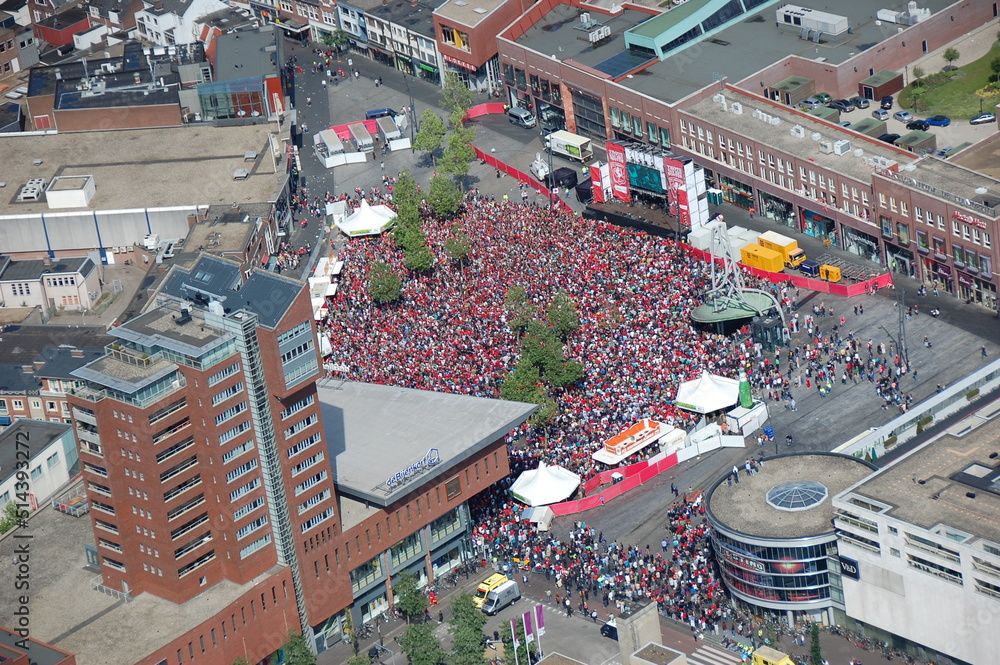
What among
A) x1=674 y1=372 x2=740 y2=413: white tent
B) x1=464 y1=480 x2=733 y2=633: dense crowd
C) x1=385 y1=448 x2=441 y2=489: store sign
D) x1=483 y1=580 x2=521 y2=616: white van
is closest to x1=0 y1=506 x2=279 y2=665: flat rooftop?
x1=385 y1=448 x2=441 y2=489: store sign

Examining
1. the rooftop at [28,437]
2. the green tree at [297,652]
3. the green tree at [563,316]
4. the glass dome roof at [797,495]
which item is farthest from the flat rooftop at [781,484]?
the rooftop at [28,437]

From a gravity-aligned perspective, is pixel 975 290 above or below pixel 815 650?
above

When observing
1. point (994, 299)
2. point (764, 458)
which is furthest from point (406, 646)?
point (994, 299)

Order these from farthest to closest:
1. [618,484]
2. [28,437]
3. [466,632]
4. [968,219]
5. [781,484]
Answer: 1. [968,219]
2. [28,437]
3. [618,484]
4. [781,484]
5. [466,632]

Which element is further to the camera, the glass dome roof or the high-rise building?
the glass dome roof

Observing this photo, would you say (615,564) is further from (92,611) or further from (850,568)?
(92,611)

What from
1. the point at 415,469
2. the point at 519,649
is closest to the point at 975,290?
the point at 415,469

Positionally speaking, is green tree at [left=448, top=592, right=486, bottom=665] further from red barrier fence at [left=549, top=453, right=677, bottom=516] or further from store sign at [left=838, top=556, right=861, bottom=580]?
store sign at [left=838, top=556, right=861, bottom=580]
